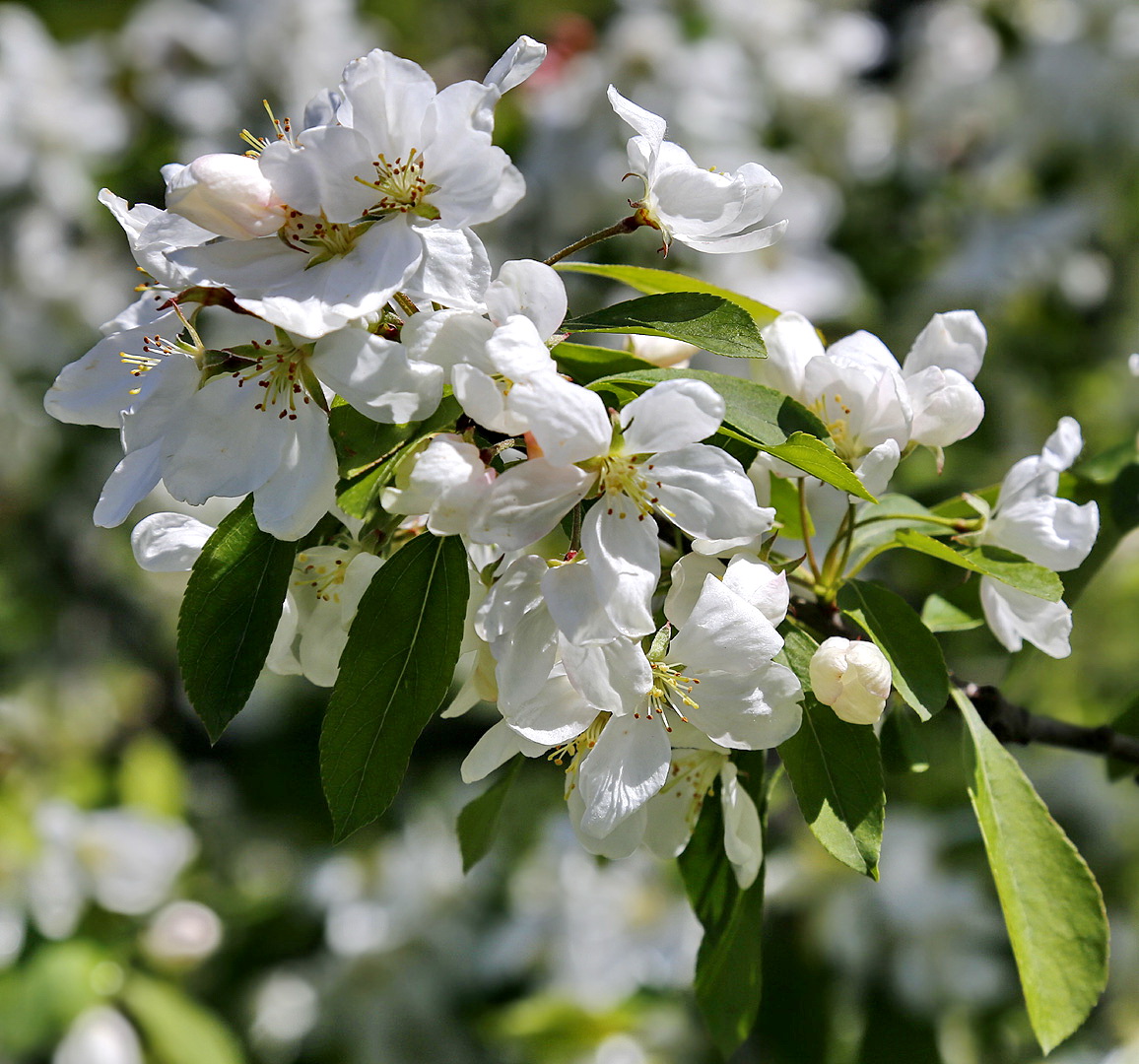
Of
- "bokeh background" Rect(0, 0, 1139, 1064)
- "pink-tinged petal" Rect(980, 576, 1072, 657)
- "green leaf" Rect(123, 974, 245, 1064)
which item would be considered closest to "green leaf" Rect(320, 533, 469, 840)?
"pink-tinged petal" Rect(980, 576, 1072, 657)

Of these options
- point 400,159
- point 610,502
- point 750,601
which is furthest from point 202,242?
point 750,601

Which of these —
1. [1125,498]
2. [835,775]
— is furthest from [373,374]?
[1125,498]

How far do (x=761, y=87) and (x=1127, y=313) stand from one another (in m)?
1.23

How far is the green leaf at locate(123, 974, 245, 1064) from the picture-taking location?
223 cm

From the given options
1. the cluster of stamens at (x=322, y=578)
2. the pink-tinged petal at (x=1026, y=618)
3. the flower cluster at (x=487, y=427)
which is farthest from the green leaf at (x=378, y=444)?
the pink-tinged petal at (x=1026, y=618)

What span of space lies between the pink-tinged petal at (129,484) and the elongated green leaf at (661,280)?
35cm

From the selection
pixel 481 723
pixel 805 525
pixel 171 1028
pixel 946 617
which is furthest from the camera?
pixel 481 723

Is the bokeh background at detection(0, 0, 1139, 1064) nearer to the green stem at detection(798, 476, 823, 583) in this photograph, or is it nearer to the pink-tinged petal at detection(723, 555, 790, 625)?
the green stem at detection(798, 476, 823, 583)

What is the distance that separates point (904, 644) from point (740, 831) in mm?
192

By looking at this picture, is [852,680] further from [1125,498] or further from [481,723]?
[481,723]

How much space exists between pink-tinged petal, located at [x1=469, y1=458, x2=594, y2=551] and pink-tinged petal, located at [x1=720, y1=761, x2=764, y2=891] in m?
0.29

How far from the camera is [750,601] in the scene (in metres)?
0.80

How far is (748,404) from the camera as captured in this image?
833mm

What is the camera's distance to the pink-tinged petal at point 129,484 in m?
0.79
